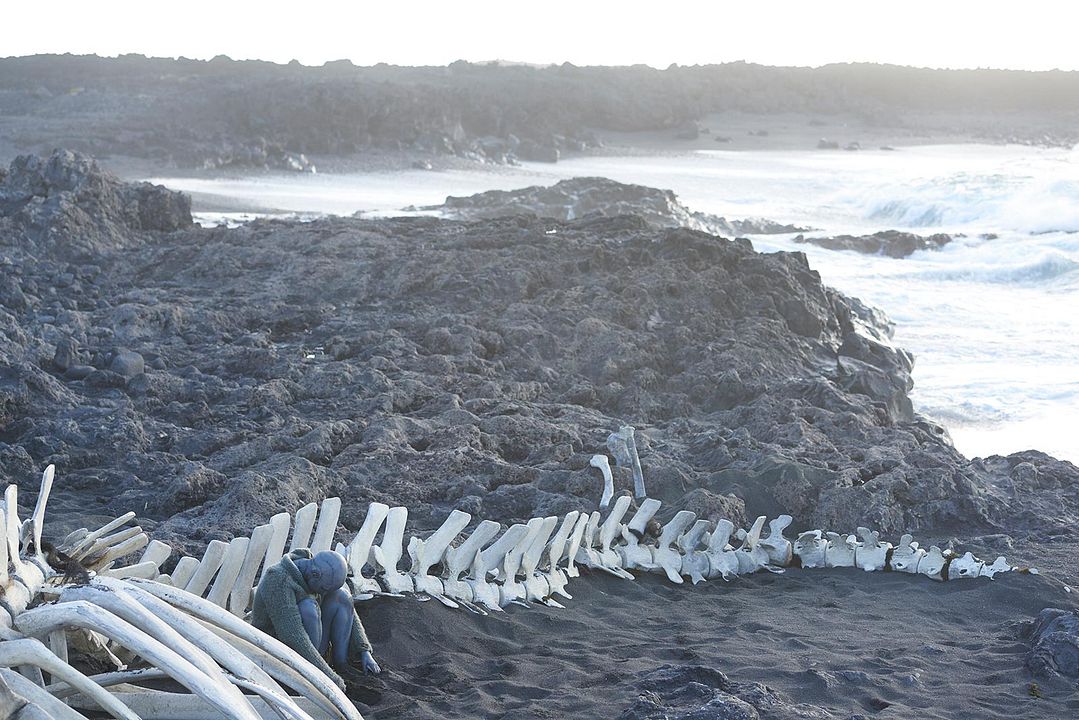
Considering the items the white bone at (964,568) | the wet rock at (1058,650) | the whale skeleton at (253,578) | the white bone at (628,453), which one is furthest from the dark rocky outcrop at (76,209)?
the wet rock at (1058,650)

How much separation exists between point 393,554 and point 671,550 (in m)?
1.57

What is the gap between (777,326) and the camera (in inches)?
351

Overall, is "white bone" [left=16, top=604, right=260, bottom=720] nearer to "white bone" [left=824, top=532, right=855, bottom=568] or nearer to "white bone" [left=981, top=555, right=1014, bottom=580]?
"white bone" [left=824, top=532, right=855, bottom=568]

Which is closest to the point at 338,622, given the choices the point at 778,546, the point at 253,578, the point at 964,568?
the point at 253,578

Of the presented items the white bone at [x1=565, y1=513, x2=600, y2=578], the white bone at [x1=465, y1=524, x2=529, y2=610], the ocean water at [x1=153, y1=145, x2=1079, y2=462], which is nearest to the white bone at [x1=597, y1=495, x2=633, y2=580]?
the white bone at [x1=565, y1=513, x2=600, y2=578]

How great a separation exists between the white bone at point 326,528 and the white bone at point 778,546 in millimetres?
2426

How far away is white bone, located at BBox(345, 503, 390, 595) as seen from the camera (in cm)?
444

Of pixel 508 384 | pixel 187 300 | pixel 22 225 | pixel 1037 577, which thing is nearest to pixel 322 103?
pixel 22 225

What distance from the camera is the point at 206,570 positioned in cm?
395

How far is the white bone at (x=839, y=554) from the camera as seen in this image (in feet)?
19.3

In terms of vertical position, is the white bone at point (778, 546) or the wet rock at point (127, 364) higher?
the wet rock at point (127, 364)

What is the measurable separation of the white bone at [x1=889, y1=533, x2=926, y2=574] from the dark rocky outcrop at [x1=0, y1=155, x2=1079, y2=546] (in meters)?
0.58

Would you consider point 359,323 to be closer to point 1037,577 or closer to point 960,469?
point 960,469

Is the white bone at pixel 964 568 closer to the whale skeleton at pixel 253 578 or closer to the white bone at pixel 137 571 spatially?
the whale skeleton at pixel 253 578
